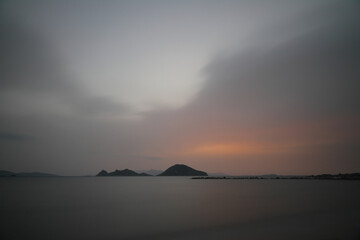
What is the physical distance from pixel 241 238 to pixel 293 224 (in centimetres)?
738

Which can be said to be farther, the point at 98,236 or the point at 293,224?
the point at 293,224

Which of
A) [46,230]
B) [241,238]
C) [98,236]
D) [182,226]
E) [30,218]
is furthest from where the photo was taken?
[30,218]

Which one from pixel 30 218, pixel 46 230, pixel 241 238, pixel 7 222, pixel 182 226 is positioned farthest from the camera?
pixel 30 218

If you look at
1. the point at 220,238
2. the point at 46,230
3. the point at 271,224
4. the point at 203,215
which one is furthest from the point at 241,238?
the point at 46,230

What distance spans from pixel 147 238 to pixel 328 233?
1444 cm

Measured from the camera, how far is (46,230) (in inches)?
881

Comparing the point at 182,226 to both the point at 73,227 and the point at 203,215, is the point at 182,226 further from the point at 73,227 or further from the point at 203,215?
the point at 73,227

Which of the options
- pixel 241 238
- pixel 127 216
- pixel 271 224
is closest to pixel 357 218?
pixel 271 224

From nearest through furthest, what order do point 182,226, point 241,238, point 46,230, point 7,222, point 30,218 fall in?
point 241,238 → point 46,230 → point 182,226 → point 7,222 → point 30,218

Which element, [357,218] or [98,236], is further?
[357,218]

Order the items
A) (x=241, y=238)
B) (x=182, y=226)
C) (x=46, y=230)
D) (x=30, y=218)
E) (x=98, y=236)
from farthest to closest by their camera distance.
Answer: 1. (x=30, y=218)
2. (x=182, y=226)
3. (x=46, y=230)
4. (x=98, y=236)
5. (x=241, y=238)

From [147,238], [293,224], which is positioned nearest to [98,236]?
[147,238]

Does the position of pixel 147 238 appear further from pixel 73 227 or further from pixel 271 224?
pixel 271 224

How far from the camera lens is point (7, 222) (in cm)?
2541
